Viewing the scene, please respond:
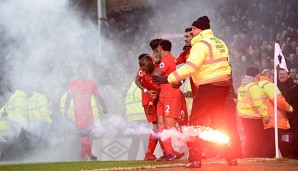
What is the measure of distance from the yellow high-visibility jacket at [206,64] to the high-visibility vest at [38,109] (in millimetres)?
8278

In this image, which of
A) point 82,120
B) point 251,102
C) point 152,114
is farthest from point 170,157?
point 82,120

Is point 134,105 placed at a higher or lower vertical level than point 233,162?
higher

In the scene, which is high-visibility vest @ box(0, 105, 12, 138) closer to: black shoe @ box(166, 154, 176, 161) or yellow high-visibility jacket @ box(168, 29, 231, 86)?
black shoe @ box(166, 154, 176, 161)

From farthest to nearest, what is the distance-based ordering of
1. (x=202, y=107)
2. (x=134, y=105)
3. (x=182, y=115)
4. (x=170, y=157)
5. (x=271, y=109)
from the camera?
(x=134, y=105) → (x=271, y=109) → (x=182, y=115) → (x=170, y=157) → (x=202, y=107)

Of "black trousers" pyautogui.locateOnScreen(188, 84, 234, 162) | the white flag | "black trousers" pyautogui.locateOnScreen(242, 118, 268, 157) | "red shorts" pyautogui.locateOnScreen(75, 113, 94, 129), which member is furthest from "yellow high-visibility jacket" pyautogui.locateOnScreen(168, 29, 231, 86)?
"red shorts" pyautogui.locateOnScreen(75, 113, 94, 129)

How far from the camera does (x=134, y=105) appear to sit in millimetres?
15117

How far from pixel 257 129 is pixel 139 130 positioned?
2875 millimetres

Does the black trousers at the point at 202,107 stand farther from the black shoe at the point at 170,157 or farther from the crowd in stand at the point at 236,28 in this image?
the crowd in stand at the point at 236,28

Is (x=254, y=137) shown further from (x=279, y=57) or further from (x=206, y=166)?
(x=206, y=166)

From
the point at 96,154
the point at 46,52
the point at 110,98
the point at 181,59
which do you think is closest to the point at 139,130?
the point at 96,154

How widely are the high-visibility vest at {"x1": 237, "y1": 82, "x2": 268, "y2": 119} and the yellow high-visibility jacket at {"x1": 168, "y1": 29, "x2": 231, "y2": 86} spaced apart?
396cm

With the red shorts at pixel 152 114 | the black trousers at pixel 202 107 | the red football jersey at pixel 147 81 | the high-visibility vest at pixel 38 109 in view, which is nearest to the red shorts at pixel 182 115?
the red shorts at pixel 152 114

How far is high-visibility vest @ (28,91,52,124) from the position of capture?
16828mm

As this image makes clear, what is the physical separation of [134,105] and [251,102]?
9.83 feet
